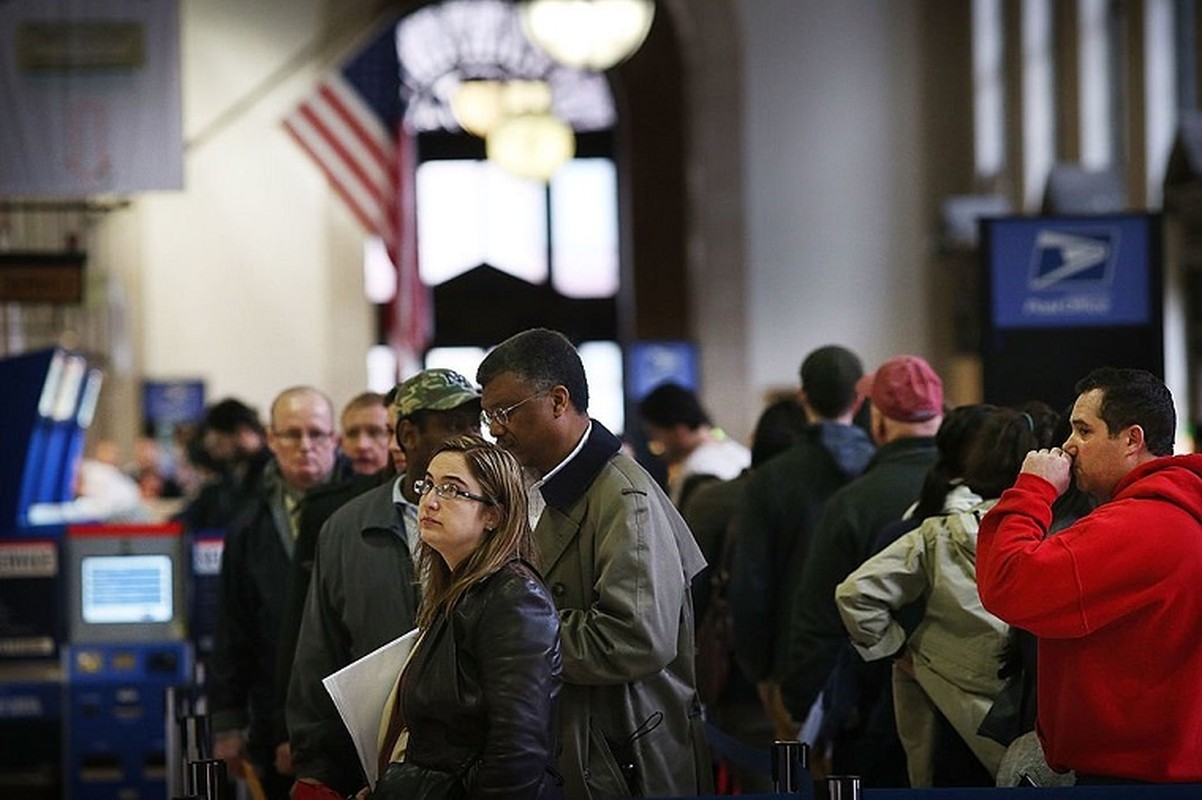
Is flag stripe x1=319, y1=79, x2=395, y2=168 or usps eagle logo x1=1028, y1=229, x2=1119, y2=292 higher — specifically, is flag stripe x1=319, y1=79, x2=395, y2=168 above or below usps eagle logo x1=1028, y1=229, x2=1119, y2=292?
above

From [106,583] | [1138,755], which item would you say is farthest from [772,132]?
[1138,755]

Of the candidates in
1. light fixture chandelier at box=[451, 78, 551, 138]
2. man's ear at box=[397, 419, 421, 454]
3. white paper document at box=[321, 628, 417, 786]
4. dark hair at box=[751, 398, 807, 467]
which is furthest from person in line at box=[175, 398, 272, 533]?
light fixture chandelier at box=[451, 78, 551, 138]

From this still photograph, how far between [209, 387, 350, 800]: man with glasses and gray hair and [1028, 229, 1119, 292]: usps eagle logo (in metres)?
3.07

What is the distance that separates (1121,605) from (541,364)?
1230mm

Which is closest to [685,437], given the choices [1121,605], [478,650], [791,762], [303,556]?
[303,556]

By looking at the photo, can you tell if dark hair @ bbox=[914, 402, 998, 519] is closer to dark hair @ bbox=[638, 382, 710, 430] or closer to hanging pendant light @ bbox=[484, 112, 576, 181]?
dark hair @ bbox=[638, 382, 710, 430]

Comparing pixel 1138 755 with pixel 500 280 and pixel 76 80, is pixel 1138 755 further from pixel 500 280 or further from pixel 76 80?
pixel 500 280

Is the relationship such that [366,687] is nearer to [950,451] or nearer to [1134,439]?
[1134,439]

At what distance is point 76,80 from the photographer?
11812mm

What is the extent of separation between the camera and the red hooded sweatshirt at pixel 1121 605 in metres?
4.10

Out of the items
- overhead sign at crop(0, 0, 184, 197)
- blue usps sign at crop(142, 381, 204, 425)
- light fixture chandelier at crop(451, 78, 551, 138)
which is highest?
light fixture chandelier at crop(451, 78, 551, 138)

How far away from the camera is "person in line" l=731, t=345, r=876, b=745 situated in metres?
6.98

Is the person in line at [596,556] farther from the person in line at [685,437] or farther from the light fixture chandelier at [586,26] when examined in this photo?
the light fixture chandelier at [586,26]

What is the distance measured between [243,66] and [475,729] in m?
17.9
